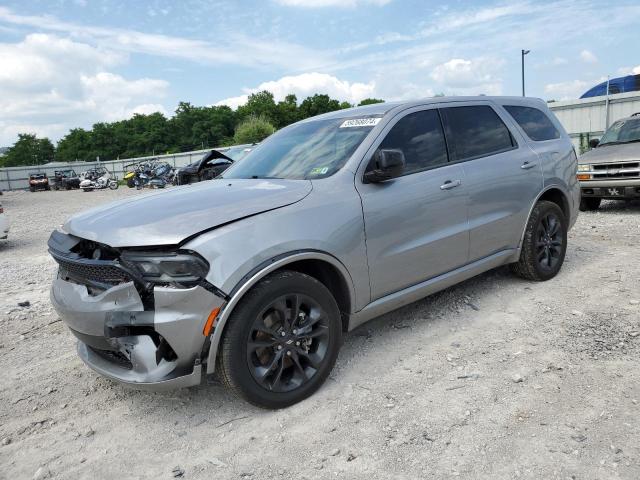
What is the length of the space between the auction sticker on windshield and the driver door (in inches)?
4.4

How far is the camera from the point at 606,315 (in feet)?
13.3

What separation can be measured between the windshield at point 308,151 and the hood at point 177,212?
0.22 meters

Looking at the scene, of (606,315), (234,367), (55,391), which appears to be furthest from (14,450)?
(606,315)

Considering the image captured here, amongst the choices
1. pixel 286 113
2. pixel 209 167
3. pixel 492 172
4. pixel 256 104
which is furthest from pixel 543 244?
pixel 256 104

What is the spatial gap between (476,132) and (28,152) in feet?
329

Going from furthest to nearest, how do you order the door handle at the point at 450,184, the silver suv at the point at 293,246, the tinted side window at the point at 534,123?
the tinted side window at the point at 534,123
the door handle at the point at 450,184
the silver suv at the point at 293,246

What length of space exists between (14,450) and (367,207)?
2473mm

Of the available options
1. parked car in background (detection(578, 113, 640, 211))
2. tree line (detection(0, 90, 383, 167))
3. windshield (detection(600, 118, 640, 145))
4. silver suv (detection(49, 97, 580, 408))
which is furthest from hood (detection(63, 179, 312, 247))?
tree line (detection(0, 90, 383, 167))

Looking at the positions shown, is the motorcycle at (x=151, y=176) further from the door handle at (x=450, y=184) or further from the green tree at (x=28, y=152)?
the green tree at (x=28, y=152)

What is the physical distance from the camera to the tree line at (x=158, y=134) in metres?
76.0

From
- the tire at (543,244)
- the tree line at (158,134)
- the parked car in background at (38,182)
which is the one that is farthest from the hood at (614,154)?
the tree line at (158,134)

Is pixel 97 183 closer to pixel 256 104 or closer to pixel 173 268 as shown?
pixel 173 268

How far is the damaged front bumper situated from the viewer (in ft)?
8.39

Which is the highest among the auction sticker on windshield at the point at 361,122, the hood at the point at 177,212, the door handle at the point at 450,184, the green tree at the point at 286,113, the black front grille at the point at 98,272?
the green tree at the point at 286,113
